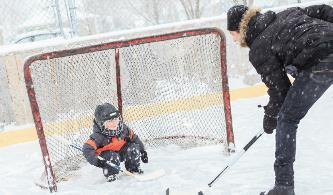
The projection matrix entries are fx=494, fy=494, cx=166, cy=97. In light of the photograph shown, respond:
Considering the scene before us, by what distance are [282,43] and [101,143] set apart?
6.41 ft

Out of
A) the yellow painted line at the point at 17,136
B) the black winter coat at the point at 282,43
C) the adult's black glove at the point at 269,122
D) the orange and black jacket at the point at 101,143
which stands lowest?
the yellow painted line at the point at 17,136

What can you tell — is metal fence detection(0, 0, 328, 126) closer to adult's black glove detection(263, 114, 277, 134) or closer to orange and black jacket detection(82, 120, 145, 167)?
orange and black jacket detection(82, 120, 145, 167)

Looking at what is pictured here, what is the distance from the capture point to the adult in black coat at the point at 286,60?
2941mm

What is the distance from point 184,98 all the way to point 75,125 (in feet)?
4.12

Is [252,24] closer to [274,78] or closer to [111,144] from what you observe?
[274,78]

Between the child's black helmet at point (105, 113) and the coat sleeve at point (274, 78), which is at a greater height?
the coat sleeve at point (274, 78)

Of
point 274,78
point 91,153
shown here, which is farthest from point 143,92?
point 274,78

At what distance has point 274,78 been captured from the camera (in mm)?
2998

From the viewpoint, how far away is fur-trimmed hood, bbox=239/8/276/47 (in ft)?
10.3

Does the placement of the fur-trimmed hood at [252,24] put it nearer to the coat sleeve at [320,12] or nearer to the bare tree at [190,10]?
the coat sleeve at [320,12]

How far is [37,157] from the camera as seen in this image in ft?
18.6

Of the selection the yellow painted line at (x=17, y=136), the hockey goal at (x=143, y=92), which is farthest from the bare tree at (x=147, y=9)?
the hockey goal at (x=143, y=92)

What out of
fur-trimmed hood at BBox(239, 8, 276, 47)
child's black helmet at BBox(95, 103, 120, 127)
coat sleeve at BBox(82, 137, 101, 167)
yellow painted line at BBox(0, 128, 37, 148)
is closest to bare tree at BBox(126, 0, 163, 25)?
yellow painted line at BBox(0, 128, 37, 148)

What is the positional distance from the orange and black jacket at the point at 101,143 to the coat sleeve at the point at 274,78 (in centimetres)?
162
